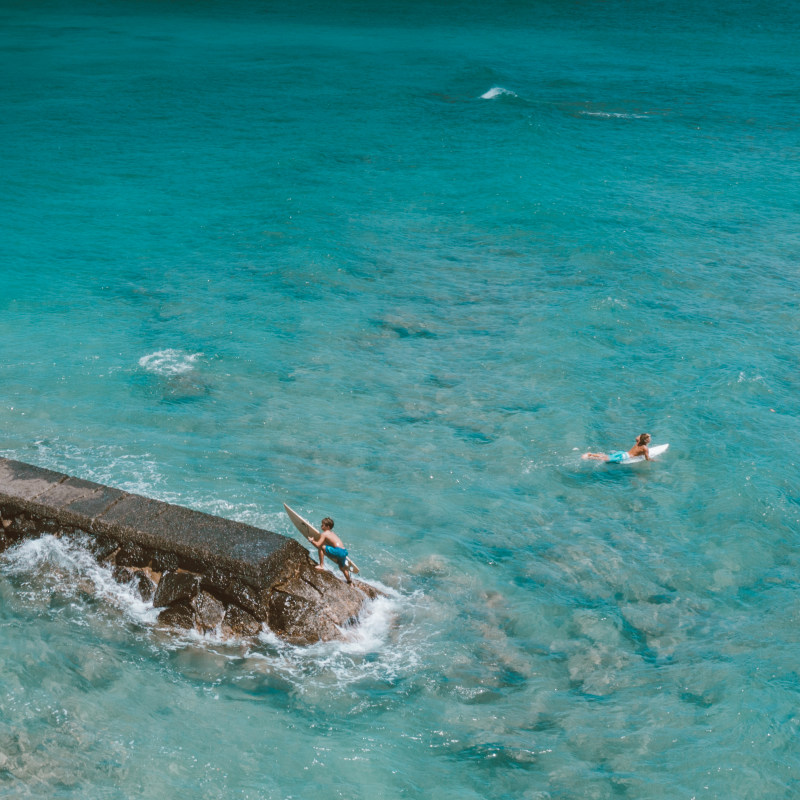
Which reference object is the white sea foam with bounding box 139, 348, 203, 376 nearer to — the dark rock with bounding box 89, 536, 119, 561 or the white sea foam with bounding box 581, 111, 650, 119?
the dark rock with bounding box 89, 536, 119, 561

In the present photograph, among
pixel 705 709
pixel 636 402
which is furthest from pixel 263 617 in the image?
pixel 636 402

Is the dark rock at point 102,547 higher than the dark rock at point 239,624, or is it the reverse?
the dark rock at point 102,547

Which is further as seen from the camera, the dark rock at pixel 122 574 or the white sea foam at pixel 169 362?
the white sea foam at pixel 169 362

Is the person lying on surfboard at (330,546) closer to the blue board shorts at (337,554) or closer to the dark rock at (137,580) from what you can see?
the blue board shorts at (337,554)

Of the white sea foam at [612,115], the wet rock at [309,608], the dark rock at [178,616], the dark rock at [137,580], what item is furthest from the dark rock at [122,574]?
the white sea foam at [612,115]

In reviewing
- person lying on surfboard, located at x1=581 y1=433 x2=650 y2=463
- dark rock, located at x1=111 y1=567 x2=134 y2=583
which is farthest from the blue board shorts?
person lying on surfboard, located at x1=581 y1=433 x2=650 y2=463
